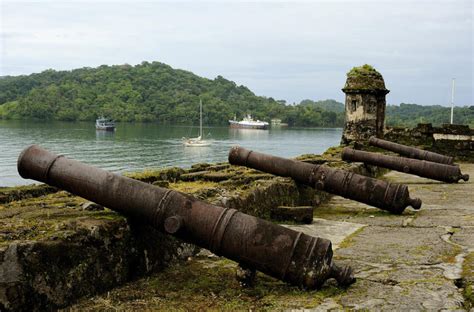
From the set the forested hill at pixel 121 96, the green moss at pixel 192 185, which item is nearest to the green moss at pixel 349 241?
the green moss at pixel 192 185

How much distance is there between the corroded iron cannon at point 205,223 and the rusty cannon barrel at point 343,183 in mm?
3138

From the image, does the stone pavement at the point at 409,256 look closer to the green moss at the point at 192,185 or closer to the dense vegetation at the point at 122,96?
the green moss at the point at 192,185

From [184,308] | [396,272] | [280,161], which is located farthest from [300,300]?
[280,161]

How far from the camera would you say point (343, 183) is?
22.8 ft

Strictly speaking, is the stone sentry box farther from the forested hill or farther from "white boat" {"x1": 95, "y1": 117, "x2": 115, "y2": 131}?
the forested hill

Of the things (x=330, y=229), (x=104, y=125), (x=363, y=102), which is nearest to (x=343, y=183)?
(x=330, y=229)

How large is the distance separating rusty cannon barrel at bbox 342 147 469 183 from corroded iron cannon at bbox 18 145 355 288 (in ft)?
19.7

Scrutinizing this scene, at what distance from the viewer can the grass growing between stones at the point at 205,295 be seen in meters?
3.43

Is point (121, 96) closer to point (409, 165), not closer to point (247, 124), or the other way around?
point (247, 124)

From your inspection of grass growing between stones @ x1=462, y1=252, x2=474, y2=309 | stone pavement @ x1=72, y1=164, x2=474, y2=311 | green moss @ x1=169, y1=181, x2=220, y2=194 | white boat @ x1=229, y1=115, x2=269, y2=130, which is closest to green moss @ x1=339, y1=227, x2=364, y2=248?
stone pavement @ x1=72, y1=164, x2=474, y2=311

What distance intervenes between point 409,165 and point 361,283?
21.3 feet

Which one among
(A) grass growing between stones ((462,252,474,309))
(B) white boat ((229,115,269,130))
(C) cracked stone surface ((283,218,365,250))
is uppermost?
(A) grass growing between stones ((462,252,474,309))

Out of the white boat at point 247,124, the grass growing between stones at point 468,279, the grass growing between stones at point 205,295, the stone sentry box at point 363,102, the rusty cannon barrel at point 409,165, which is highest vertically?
the stone sentry box at point 363,102

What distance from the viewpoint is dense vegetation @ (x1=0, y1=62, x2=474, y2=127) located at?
110688mm
